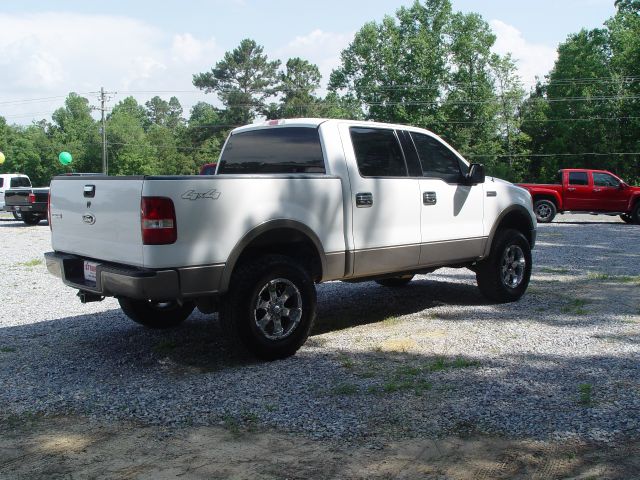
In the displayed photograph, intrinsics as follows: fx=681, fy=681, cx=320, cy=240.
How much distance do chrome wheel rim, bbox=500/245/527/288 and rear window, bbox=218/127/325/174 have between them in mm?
3027

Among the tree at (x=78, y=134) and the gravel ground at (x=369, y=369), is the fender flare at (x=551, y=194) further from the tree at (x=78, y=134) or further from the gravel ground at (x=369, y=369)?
the tree at (x=78, y=134)

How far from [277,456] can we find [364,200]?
2.94 meters

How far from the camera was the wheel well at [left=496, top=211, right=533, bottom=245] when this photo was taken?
26.3ft

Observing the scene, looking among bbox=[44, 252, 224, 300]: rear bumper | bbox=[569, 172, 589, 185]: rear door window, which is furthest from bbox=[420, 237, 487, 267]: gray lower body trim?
bbox=[569, 172, 589, 185]: rear door window

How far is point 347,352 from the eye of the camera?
582 cm

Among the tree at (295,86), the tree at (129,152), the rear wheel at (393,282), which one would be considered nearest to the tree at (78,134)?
the tree at (129,152)

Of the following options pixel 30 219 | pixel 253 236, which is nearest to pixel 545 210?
pixel 30 219

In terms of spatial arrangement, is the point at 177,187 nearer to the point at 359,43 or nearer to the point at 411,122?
the point at 411,122

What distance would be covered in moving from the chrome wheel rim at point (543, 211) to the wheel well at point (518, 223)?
48.2 ft

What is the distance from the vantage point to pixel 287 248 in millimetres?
5875

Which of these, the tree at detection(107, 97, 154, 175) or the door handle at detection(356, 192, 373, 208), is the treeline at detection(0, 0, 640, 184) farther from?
the door handle at detection(356, 192, 373, 208)

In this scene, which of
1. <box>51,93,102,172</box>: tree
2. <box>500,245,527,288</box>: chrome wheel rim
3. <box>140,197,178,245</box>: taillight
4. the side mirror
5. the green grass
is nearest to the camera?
<box>140,197,178,245</box>: taillight

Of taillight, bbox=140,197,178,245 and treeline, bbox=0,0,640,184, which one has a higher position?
treeline, bbox=0,0,640,184

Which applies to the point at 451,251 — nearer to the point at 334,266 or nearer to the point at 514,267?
the point at 514,267
